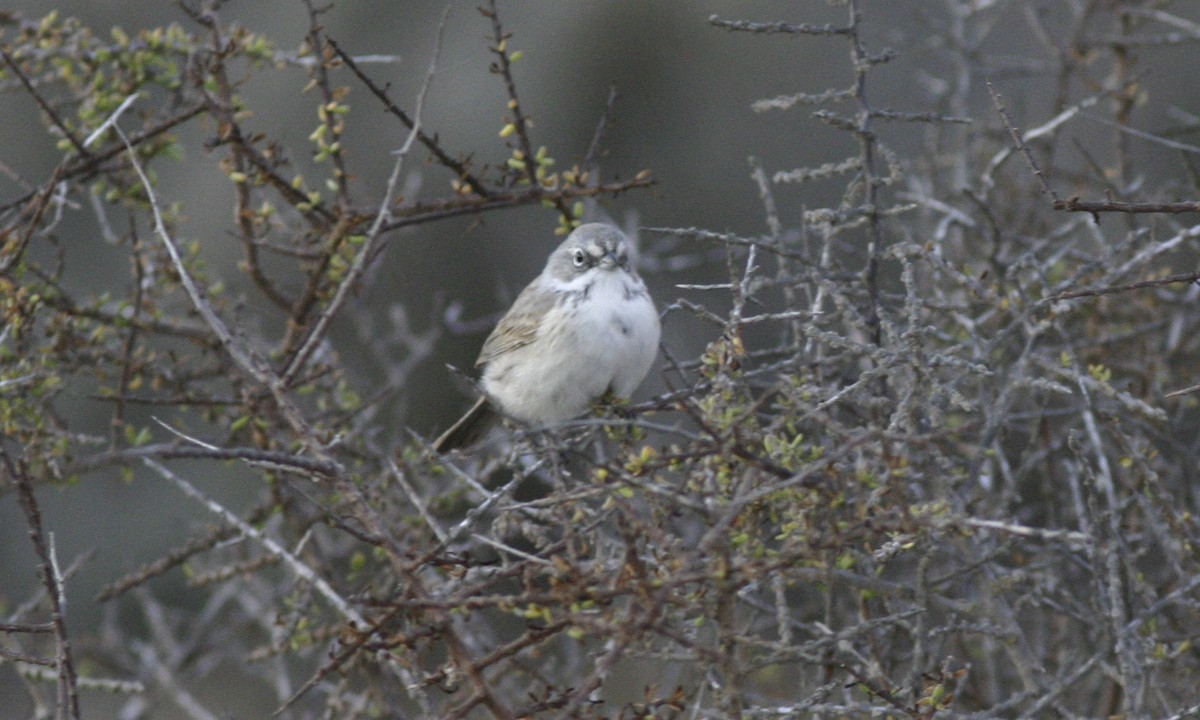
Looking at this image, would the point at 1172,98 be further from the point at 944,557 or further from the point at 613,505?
the point at 613,505

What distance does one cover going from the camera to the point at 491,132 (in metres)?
9.97

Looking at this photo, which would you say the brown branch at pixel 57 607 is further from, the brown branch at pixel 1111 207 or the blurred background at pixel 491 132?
the blurred background at pixel 491 132

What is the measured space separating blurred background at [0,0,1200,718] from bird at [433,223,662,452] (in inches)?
115

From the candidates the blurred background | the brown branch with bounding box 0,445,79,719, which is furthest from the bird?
the blurred background

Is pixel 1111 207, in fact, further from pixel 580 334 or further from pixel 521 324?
pixel 521 324

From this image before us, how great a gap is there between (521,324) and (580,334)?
0.51 m

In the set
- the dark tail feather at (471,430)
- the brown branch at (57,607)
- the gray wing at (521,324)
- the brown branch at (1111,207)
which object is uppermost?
the brown branch at (1111,207)

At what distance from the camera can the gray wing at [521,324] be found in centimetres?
552

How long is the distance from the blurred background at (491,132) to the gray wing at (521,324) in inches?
106

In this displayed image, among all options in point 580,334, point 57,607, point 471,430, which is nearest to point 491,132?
point 471,430

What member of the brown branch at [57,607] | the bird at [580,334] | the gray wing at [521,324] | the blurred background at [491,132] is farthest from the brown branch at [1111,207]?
the blurred background at [491,132]

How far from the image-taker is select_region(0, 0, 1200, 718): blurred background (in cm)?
902

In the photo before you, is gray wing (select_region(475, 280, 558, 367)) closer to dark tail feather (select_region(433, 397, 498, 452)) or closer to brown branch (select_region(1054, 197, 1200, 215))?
dark tail feather (select_region(433, 397, 498, 452))

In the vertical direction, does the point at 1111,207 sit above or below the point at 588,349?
above
